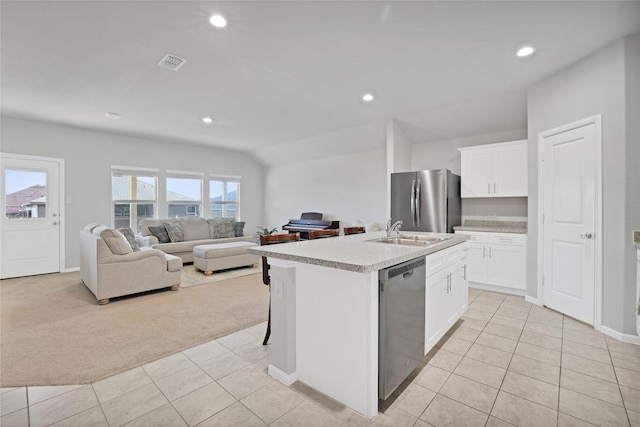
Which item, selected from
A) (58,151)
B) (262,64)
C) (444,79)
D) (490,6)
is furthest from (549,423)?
(58,151)

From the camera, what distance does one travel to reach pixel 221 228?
6.69m

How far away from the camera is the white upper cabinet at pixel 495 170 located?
13.7 ft

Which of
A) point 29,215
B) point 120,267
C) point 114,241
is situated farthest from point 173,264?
point 29,215

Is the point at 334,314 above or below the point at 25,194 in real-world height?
below

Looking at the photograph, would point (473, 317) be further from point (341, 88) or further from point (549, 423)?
point (341, 88)

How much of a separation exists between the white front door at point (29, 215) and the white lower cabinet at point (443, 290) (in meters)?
6.42

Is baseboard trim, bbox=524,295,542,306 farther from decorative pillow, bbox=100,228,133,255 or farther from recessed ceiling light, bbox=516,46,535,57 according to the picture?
decorative pillow, bbox=100,228,133,255

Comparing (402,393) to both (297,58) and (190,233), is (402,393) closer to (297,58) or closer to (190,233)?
(297,58)

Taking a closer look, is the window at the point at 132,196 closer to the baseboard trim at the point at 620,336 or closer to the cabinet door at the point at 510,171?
the cabinet door at the point at 510,171

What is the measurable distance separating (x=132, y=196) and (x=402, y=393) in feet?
21.9

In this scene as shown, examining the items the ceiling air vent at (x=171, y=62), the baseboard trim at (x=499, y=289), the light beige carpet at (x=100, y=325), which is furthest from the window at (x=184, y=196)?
the baseboard trim at (x=499, y=289)

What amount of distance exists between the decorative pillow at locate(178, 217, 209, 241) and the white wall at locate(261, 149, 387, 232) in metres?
2.36

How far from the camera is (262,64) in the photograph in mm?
3186

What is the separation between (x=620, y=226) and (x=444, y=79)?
231 centimetres
